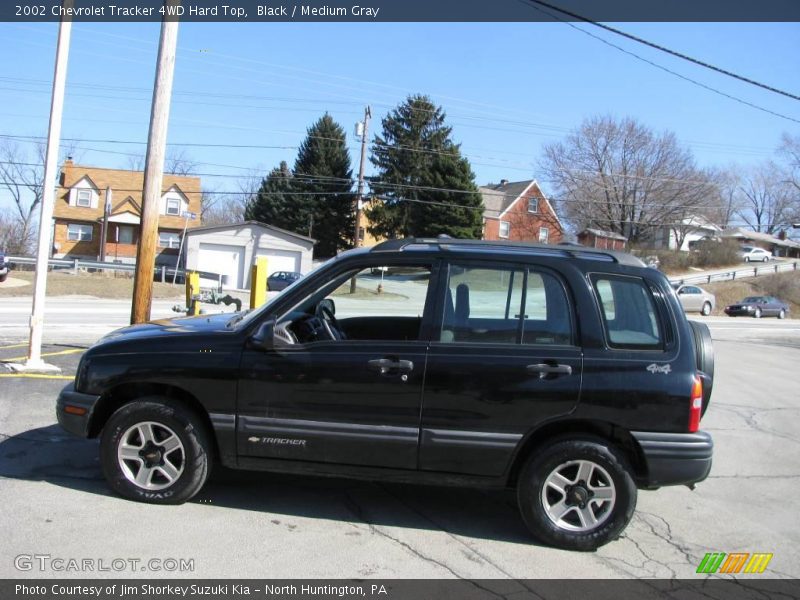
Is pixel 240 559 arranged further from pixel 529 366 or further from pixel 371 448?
pixel 529 366

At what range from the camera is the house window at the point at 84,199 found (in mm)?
51219

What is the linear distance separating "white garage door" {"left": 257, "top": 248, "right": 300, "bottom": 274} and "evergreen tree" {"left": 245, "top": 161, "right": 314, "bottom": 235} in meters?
9.22

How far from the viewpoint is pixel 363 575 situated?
3.73m

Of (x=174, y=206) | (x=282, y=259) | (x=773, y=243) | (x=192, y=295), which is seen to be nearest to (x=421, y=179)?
(x=282, y=259)

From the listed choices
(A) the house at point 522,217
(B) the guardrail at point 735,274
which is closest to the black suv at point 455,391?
(B) the guardrail at point 735,274

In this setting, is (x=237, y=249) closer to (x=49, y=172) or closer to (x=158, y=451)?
(x=49, y=172)

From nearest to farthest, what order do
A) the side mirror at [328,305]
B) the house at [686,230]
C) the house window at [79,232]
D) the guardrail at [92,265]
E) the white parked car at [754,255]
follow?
1. the side mirror at [328,305]
2. the guardrail at [92,265]
3. the house window at [79,232]
4. the house at [686,230]
5. the white parked car at [754,255]

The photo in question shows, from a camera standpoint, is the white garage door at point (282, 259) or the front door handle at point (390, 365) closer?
the front door handle at point (390, 365)

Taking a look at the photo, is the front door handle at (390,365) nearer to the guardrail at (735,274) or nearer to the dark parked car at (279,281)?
the dark parked car at (279,281)

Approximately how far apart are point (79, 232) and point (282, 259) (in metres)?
17.2

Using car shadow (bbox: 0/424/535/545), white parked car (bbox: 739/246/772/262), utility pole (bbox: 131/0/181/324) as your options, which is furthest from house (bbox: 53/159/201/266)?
white parked car (bbox: 739/246/772/262)

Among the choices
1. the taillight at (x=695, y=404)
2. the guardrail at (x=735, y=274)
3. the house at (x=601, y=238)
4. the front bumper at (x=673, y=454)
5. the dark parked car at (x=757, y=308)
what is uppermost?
the house at (x=601, y=238)

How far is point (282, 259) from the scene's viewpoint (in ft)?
152
